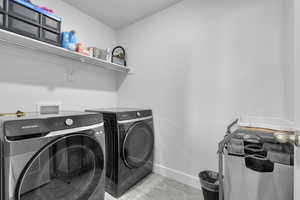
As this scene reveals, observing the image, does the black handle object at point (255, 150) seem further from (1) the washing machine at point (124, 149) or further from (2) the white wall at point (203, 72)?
(1) the washing machine at point (124, 149)

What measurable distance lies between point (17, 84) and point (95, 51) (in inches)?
37.6

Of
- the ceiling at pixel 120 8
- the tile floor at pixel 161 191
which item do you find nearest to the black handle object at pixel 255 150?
the tile floor at pixel 161 191

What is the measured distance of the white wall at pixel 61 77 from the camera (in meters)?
1.37

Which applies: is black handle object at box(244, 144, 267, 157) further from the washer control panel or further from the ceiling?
the ceiling

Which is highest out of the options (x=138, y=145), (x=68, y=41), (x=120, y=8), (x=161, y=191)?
(x=120, y=8)

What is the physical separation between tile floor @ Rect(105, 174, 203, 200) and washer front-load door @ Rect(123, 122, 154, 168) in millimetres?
283

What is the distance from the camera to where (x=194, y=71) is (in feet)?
5.64

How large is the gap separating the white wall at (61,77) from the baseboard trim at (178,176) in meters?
1.39

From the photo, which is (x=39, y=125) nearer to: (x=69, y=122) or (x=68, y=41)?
(x=69, y=122)

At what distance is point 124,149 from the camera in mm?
1500

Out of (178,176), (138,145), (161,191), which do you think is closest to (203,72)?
(138,145)

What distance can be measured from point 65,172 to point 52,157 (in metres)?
0.17

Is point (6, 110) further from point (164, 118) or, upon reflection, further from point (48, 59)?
point (164, 118)

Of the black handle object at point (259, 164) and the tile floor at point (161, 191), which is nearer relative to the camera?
the black handle object at point (259, 164)
